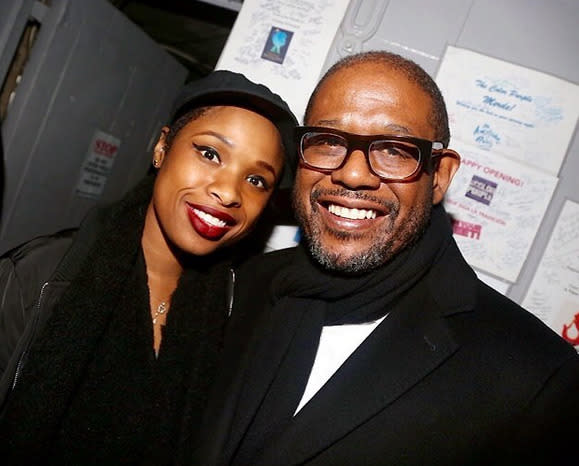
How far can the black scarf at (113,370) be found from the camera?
4.49ft

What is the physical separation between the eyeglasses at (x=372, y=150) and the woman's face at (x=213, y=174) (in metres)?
0.15

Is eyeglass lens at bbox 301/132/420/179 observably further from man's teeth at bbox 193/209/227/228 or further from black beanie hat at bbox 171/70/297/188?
man's teeth at bbox 193/209/227/228

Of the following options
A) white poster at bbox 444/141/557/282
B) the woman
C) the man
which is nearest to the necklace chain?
the woman

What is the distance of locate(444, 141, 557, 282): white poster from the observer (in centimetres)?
200

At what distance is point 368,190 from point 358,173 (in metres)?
0.07

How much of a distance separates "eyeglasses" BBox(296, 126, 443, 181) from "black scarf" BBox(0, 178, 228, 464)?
0.75 meters

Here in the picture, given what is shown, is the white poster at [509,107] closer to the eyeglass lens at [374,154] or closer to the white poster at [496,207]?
the white poster at [496,207]

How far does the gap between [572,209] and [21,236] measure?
3416 mm

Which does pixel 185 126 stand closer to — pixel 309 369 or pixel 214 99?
pixel 214 99

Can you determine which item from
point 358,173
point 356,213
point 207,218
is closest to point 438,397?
point 356,213

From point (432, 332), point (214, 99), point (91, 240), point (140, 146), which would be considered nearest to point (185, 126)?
point (214, 99)

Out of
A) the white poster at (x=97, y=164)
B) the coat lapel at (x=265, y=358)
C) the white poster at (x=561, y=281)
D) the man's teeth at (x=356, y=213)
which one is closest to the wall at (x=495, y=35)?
the white poster at (x=561, y=281)

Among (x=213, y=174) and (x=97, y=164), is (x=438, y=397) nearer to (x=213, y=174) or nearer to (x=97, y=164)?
(x=213, y=174)

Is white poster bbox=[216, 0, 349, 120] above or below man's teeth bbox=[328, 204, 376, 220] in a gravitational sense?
above
